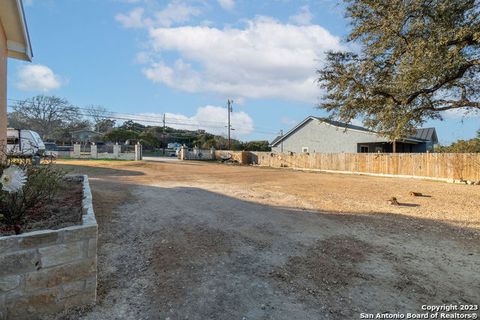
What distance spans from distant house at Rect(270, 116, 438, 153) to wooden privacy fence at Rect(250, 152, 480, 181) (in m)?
3.19

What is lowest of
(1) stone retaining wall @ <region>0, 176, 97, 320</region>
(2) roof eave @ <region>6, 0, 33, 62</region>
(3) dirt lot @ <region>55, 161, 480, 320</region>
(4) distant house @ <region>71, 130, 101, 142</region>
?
(3) dirt lot @ <region>55, 161, 480, 320</region>

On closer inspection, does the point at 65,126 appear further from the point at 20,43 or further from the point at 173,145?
the point at 20,43

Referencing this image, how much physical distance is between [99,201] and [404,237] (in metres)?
6.35

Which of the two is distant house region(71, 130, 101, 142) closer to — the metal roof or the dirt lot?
the metal roof

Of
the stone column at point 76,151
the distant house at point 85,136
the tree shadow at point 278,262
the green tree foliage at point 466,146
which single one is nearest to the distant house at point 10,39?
the tree shadow at point 278,262

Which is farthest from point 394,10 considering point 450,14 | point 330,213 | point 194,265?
point 194,265

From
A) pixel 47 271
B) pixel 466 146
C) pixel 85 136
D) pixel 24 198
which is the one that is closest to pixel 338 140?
pixel 466 146

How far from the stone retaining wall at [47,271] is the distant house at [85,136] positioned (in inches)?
2101

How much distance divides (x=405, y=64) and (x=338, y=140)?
63.9ft

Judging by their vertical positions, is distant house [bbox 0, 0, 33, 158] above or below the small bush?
above

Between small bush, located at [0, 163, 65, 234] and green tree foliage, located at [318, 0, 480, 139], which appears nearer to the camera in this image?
small bush, located at [0, 163, 65, 234]

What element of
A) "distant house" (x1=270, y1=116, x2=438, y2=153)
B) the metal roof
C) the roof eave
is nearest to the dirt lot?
the roof eave

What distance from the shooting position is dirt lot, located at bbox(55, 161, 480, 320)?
2.93 m

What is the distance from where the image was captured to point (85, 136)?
171ft
